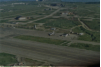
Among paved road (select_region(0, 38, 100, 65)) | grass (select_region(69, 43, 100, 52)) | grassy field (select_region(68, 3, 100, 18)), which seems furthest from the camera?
grassy field (select_region(68, 3, 100, 18))

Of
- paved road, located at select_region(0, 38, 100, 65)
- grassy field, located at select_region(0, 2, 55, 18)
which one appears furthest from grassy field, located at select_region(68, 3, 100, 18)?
paved road, located at select_region(0, 38, 100, 65)

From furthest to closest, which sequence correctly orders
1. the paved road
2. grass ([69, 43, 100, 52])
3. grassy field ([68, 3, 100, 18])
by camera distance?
grassy field ([68, 3, 100, 18]) → grass ([69, 43, 100, 52]) → the paved road

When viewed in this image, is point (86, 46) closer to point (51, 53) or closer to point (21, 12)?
point (51, 53)

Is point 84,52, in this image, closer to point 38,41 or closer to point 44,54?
point 44,54

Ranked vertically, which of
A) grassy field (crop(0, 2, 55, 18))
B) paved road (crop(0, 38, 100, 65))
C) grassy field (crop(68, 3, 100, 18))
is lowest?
paved road (crop(0, 38, 100, 65))

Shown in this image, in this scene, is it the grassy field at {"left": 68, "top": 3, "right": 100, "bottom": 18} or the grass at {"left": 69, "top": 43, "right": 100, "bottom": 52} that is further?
the grassy field at {"left": 68, "top": 3, "right": 100, "bottom": 18}

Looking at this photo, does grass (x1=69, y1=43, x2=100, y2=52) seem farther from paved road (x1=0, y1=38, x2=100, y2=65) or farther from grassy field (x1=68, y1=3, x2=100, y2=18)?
grassy field (x1=68, y1=3, x2=100, y2=18)

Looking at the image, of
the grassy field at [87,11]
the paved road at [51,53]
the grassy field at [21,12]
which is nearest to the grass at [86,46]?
the paved road at [51,53]

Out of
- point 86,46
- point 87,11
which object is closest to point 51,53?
point 86,46

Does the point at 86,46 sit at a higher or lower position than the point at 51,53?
lower
